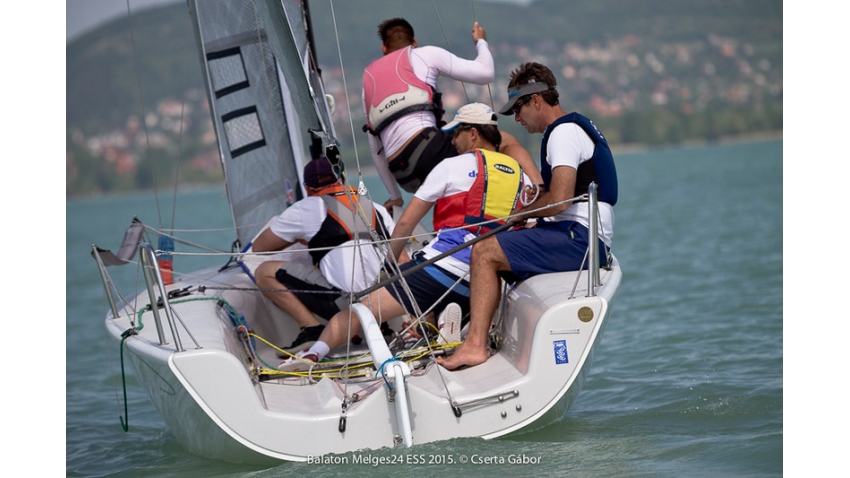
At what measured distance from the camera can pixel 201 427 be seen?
3.31 meters

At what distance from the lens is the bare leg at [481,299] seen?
3748mm

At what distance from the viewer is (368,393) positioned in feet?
11.6

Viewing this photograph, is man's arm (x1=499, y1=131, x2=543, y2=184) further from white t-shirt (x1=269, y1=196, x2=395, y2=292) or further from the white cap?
white t-shirt (x1=269, y1=196, x2=395, y2=292)

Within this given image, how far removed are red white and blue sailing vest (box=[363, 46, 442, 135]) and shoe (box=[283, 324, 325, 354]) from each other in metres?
1.07

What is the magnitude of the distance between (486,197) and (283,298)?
1.11 m

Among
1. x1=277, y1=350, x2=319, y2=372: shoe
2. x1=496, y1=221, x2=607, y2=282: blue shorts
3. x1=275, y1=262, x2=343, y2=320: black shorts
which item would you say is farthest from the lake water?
x1=275, y1=262, x2=343, y2=320: black shorts

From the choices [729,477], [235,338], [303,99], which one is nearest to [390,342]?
[235,338]

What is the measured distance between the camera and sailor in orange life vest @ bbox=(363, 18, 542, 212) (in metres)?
4.62

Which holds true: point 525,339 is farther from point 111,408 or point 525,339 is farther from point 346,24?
point 346,24

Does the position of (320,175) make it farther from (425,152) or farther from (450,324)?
(450,324)

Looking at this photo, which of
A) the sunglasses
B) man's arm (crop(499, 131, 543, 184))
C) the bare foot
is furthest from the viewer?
man's arm (crop(499, 131, 543, 184))

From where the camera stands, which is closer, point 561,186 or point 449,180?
point 561,186

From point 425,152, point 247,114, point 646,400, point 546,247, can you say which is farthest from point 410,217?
point 247,114

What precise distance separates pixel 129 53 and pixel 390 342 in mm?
129651
